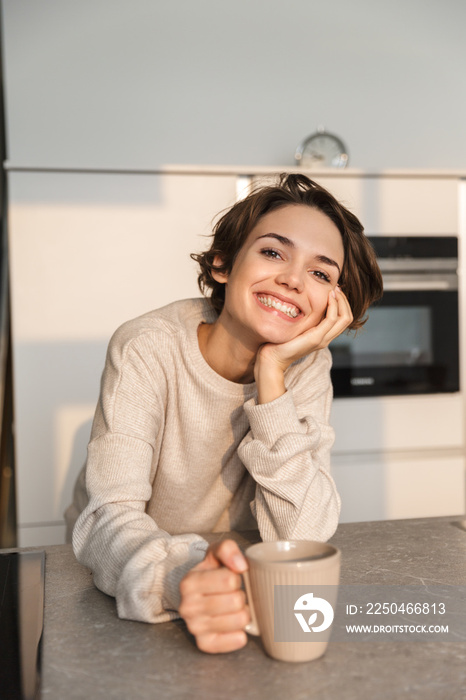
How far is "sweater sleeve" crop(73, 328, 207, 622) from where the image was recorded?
2.58 ft

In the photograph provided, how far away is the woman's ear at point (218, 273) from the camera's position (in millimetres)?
1498

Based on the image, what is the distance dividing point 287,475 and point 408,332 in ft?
5.81

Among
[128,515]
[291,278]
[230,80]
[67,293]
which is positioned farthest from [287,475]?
[230,80]

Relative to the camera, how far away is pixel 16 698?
0.60 m

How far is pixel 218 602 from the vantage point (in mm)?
678

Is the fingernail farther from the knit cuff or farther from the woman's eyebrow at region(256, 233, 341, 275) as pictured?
the woman's eyebrow at region(256, 233, 341, 275)

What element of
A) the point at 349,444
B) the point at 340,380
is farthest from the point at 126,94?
the point at 349,444

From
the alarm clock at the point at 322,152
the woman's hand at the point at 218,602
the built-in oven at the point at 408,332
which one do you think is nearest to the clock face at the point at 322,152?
the alarm clock at the point at 322,152

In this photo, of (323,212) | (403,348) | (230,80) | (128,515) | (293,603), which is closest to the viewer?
(293,603)

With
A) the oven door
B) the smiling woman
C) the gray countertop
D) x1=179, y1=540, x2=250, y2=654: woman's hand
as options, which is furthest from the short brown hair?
the oven door

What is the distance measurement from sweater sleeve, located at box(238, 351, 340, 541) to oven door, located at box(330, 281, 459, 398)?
1.51 metres
